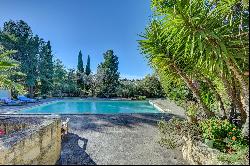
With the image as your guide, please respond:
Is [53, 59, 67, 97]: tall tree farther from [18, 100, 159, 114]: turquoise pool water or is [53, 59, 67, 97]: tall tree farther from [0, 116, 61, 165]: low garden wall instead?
[0, 116, 61, 165]: low garden wall

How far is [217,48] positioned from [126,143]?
533 centimetres

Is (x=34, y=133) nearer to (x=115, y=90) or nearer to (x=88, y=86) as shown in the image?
(x=115, y=90)

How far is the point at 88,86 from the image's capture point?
126ft

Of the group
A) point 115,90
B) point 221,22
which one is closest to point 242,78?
point 221,22

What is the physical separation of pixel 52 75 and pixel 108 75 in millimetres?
7603

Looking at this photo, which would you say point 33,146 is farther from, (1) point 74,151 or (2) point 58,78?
(2) point 58,78

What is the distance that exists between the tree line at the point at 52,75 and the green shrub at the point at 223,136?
82.4ft

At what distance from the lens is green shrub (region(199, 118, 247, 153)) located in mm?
7609

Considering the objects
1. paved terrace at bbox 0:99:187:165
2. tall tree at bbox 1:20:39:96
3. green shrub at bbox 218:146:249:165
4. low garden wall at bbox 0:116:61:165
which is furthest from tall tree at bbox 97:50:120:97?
green shrub at bbox 218:146:249:165

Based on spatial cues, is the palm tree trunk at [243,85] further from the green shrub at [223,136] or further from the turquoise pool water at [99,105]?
the turquoise pool water at [99,105]

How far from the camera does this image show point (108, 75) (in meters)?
36.6

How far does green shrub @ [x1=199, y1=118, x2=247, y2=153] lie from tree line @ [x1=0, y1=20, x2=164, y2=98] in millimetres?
25112

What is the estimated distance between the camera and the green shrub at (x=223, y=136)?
7609 mm

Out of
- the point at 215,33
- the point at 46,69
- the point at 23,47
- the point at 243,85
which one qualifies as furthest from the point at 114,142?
the point at 46,69
